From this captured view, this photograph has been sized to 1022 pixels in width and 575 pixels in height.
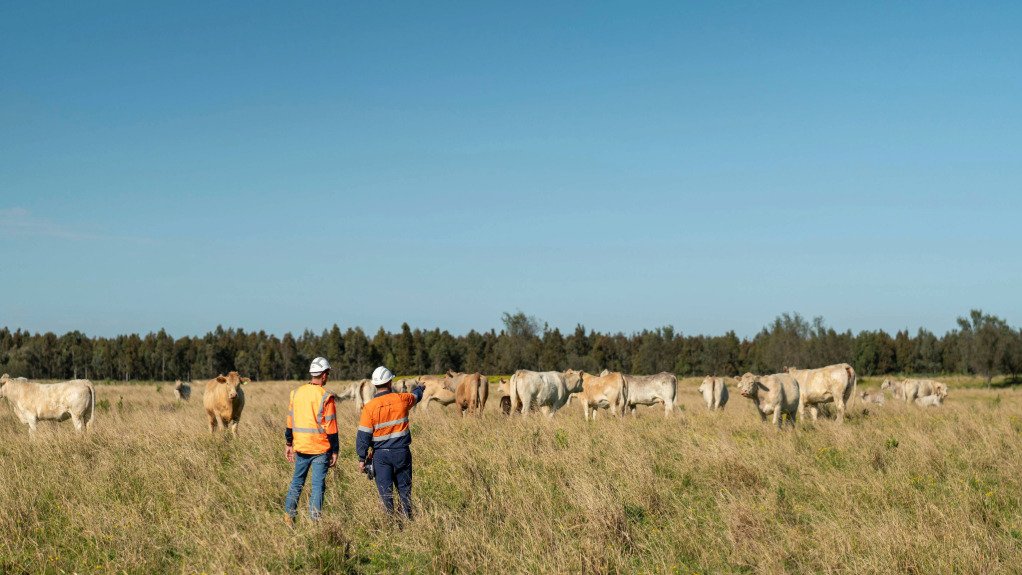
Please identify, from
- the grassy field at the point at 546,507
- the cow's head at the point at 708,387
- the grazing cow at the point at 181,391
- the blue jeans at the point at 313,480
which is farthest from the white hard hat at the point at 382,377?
the grazing cow at the point at 181,391

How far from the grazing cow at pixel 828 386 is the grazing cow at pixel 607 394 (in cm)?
485

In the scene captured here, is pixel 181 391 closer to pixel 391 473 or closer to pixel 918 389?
pixel 391 473

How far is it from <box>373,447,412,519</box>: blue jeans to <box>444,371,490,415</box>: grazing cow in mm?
11641

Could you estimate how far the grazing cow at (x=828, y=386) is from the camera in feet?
63.3

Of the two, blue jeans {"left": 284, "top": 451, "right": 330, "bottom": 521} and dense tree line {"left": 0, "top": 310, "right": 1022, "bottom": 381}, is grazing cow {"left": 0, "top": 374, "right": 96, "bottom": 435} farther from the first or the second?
dense tree line {"left": 0, "top": 310, "right": 1022, "bottom": 381}

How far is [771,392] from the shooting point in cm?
1723

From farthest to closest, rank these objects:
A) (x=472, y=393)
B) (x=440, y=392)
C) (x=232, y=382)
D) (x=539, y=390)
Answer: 1. (x=440, y=392)
2. (x=539, y=390)
3. (x=472, y=393)
4. (x=232, y=382)

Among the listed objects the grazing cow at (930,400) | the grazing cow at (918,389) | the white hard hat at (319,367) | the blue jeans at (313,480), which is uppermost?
the white hard hat at (319,367)

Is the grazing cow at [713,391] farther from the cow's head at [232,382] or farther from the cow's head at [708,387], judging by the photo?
the cow's head at [232,382]

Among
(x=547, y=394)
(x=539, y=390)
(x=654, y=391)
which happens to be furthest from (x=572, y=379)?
(x=654, y=391)

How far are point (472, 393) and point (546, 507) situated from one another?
12.2 metres

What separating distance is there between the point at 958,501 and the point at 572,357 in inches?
3985

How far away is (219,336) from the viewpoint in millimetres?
119500

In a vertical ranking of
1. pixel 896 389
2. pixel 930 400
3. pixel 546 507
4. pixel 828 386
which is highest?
pixel 828 386
